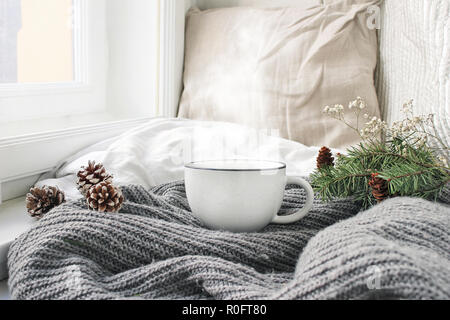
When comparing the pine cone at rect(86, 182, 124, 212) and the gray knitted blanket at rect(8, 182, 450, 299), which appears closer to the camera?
the gray knitted blanket at rect(8, 182, 450, 299)

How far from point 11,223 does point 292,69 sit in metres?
0.60

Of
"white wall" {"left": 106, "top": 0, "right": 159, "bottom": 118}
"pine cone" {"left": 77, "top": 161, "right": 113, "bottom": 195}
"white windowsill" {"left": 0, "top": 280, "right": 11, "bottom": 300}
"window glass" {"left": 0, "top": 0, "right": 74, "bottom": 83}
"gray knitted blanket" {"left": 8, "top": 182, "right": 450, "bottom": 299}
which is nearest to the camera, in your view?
"gray knitted blanket" {"left": 8, "top": 182, "right": 450, "bottom": 299}

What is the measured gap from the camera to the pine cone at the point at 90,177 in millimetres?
561

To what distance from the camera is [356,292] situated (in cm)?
34

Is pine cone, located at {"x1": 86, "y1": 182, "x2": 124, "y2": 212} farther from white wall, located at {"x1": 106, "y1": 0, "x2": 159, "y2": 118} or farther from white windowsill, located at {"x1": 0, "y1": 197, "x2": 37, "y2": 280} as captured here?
white wall, located at {"x1": 106, "y1": 0, "x2": 159, "y2": 118}

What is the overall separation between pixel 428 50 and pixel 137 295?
643 millimetres

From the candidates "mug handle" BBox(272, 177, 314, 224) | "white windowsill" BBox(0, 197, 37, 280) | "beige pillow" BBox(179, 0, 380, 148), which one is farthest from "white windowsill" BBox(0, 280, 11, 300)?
"beige pillow" BBox(179, 0, 380, 148)

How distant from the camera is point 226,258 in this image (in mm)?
466

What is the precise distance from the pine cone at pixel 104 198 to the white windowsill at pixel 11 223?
3.4 inches

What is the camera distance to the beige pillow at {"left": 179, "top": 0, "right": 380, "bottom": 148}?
90 centimetres

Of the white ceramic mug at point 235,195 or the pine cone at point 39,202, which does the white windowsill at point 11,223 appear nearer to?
the pine cone at point 39,202

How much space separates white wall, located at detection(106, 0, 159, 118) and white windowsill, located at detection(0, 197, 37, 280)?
48cm

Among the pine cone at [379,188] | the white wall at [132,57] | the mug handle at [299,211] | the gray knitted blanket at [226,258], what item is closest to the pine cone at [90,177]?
the gray knitted blanket at [226,258]
